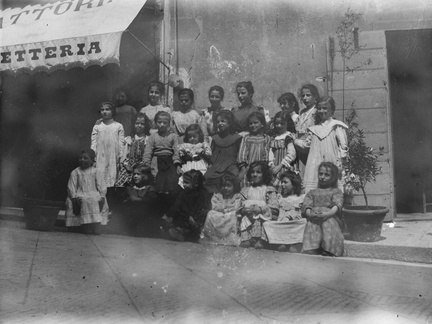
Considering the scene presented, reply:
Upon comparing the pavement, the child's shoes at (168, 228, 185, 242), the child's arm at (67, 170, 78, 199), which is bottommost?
the pavement

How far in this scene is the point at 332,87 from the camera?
23.5ft

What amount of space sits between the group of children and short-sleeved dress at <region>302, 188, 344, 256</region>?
11 millimetres

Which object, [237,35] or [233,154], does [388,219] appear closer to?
[233,154]

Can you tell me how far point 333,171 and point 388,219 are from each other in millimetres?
1667

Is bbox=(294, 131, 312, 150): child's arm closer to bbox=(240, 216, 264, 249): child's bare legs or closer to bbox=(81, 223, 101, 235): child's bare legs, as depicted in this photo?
bbox=(240, 216, 264, 249): child's bare legs

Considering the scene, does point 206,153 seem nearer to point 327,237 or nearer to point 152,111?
point 152,111

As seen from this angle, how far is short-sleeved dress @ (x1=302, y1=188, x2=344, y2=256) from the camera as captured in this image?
562 cm

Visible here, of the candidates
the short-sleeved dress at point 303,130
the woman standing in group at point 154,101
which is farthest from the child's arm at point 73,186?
the short-sleeved dress at point 303,130

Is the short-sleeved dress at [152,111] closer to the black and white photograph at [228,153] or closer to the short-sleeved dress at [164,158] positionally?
the black and white photograph at [228,153]

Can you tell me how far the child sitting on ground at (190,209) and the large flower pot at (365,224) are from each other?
1.75 metres

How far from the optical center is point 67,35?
7.53 metres

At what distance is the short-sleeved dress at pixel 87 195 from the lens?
6996 mm

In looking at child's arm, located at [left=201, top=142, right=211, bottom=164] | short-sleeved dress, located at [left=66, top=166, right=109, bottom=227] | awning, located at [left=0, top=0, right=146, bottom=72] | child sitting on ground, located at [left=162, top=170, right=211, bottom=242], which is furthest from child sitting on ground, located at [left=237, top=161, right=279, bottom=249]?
awning, located at [left=0, top=0, right=146, bottom=72]

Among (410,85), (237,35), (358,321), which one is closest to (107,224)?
(237,35)
